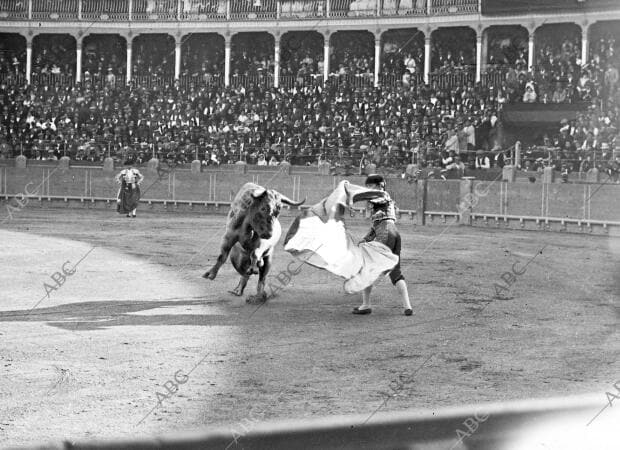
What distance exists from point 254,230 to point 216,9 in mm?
31345

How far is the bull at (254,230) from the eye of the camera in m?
12.0

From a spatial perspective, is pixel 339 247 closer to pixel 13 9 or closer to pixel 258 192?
pixel 258 192

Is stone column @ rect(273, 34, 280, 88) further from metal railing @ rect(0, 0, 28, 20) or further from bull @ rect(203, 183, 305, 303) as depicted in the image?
bull @ rect(203, 183, 305, 303)

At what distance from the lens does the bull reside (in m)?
12.0

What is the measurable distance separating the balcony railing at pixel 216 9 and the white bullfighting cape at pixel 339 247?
2814 centimetres

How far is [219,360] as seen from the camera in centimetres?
864

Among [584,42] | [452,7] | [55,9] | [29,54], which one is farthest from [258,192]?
[55,9]

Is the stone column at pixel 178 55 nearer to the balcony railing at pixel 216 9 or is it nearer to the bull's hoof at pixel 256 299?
the balcony railing at pixel 216 9

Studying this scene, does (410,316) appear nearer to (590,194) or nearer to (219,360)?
(219,360)

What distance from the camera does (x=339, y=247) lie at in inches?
438

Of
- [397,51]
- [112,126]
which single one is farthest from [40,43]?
[397,51]

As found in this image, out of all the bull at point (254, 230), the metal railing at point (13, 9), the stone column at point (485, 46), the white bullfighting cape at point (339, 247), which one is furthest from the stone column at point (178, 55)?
the white bullfighting cape at point (339, 247)

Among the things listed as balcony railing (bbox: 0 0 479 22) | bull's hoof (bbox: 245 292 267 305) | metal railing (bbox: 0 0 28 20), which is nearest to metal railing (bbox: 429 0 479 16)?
balcony railing (bbox: 0 0 479 22)

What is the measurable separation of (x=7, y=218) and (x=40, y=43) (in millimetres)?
19605
